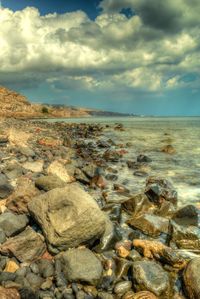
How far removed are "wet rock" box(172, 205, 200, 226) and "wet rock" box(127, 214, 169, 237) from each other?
0.62 metres

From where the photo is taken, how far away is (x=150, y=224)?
812 centimetres

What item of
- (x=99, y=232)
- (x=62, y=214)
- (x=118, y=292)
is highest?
(x=62, y=214)

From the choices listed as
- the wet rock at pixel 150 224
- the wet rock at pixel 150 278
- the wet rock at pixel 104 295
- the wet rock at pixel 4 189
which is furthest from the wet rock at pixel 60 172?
the wet rock at pixel 104 295

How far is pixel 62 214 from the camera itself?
6547mm

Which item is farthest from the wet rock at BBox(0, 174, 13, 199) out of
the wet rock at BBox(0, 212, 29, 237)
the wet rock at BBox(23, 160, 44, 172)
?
the wet rock at BBox(23, 160, 44, 172)

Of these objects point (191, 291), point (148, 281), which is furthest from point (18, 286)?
point (191, 291)

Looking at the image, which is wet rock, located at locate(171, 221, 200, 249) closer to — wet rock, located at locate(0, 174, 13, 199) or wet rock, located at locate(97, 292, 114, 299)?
wet rock, located at locate(97, 292, 114, 299)

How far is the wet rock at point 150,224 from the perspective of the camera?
26.3ft

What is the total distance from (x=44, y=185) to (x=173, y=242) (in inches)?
172

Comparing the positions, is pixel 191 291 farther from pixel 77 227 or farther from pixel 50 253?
pixel 50 253

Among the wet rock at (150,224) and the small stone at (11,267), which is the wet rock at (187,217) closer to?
the wet rock at (150,224)

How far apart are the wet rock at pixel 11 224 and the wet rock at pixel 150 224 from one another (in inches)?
121

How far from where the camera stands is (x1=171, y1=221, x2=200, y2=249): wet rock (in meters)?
7.38

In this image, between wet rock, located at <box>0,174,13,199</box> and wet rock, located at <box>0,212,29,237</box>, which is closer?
wet rock, located at <box>0,212,29,237</box>
